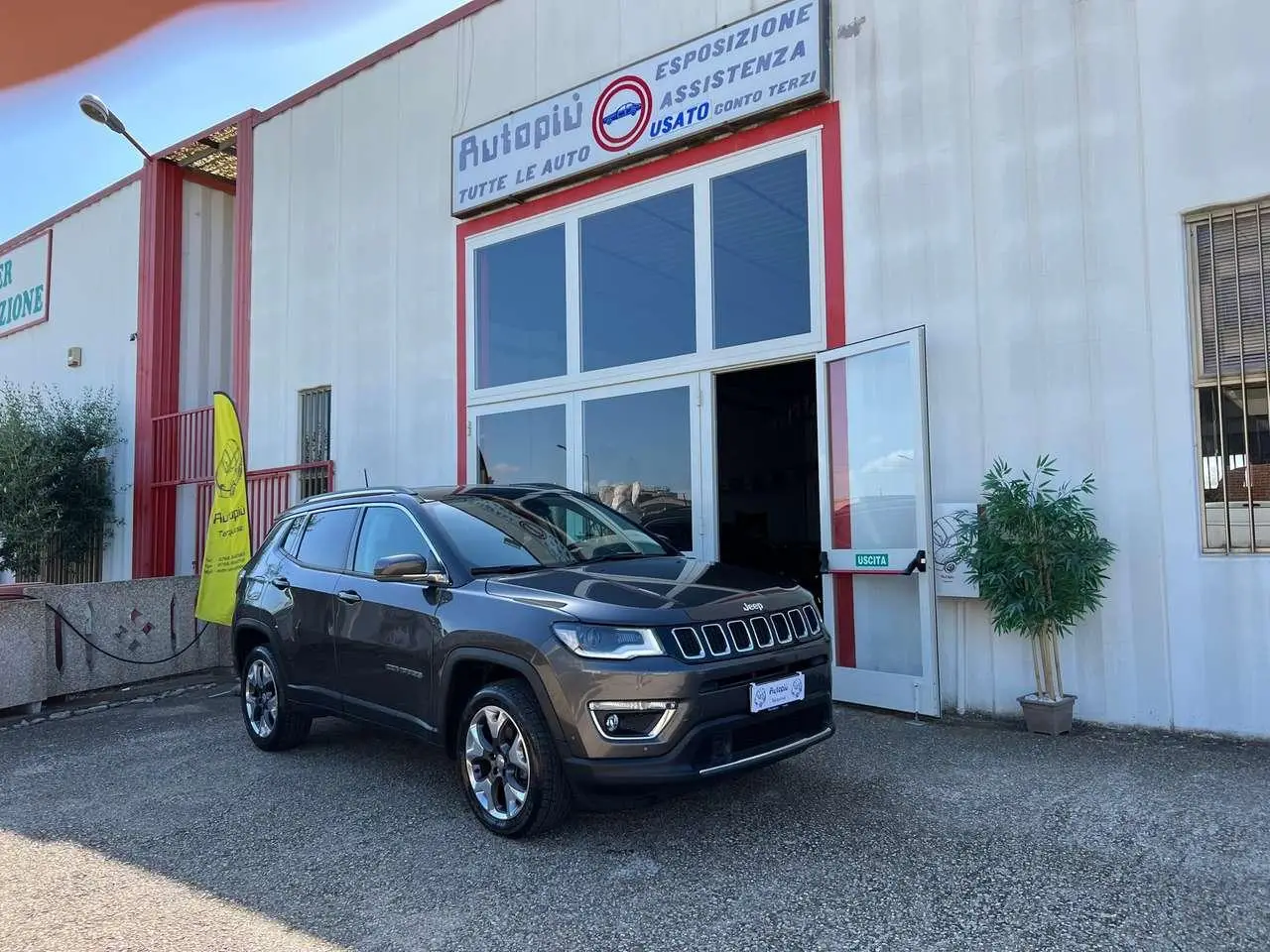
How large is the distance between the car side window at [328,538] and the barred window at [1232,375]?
5436 millimetres

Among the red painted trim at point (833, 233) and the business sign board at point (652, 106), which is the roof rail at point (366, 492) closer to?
the red painted trim at point (833, 233)

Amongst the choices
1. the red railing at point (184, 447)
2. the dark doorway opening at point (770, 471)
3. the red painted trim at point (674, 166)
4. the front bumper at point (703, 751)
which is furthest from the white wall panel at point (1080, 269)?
the red railing at point (184, 447)

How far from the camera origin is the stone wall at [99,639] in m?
7.99

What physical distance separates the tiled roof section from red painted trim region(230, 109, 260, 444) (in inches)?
21.1

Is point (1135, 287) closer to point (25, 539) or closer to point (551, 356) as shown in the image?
point (551, 356)

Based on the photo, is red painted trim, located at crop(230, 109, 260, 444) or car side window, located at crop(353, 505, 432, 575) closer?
car side window, located at crop(353, 505, 432, 575)

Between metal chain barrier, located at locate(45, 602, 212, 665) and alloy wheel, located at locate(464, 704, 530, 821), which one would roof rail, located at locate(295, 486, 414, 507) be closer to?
alloy wheel, located at locate(464, 704, 530, 821)

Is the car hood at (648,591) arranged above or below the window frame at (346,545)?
below

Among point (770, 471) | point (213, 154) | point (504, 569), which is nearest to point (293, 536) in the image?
point (504, 569)

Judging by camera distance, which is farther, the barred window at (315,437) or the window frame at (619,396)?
the barred window at (315,437)

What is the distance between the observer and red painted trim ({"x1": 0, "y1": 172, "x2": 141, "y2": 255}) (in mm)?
15367

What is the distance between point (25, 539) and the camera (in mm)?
13867

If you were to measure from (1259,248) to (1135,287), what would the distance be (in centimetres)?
71

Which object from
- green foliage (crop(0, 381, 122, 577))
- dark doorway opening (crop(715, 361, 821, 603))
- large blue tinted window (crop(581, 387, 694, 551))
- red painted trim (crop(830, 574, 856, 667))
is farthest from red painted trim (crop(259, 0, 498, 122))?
red painted trim (crop(830, 574, 856, 667))
